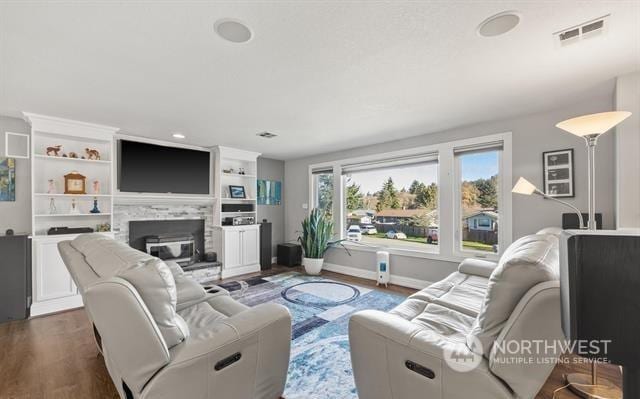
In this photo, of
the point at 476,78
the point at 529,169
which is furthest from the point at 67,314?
the point at 529,169

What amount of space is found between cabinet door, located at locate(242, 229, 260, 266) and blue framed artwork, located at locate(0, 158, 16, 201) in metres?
3.02

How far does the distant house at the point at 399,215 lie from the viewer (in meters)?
4.14

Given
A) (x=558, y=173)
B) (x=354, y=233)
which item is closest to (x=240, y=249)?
(x=354, y=233)

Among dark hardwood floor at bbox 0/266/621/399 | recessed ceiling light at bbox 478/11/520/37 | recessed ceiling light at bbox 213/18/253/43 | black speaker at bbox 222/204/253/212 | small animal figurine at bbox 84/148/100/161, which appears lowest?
dark hardwood floor at bbox 0/266/621/399

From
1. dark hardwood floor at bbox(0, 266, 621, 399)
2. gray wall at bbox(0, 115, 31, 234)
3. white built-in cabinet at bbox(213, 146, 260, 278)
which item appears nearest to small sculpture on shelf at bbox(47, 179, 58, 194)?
gray wall at bbox(0, 115, 31, 234)

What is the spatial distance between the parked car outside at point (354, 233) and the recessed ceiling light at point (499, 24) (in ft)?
12.2

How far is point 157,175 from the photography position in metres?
4.29

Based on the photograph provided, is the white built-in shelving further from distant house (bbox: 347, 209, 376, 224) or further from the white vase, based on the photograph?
distant house (bbox: 347, 209, 376, 224)

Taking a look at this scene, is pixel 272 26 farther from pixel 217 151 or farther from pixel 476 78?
pixel 217 151

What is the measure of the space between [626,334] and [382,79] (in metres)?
2.16

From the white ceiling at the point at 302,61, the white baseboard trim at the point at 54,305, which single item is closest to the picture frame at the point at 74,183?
the white ceiling at the point at 302,61

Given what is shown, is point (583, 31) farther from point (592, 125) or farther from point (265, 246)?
point (265, 246)

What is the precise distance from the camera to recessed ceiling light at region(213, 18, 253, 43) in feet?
5.20

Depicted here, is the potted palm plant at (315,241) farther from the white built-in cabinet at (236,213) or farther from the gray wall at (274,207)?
the gray wall at (274,207)
